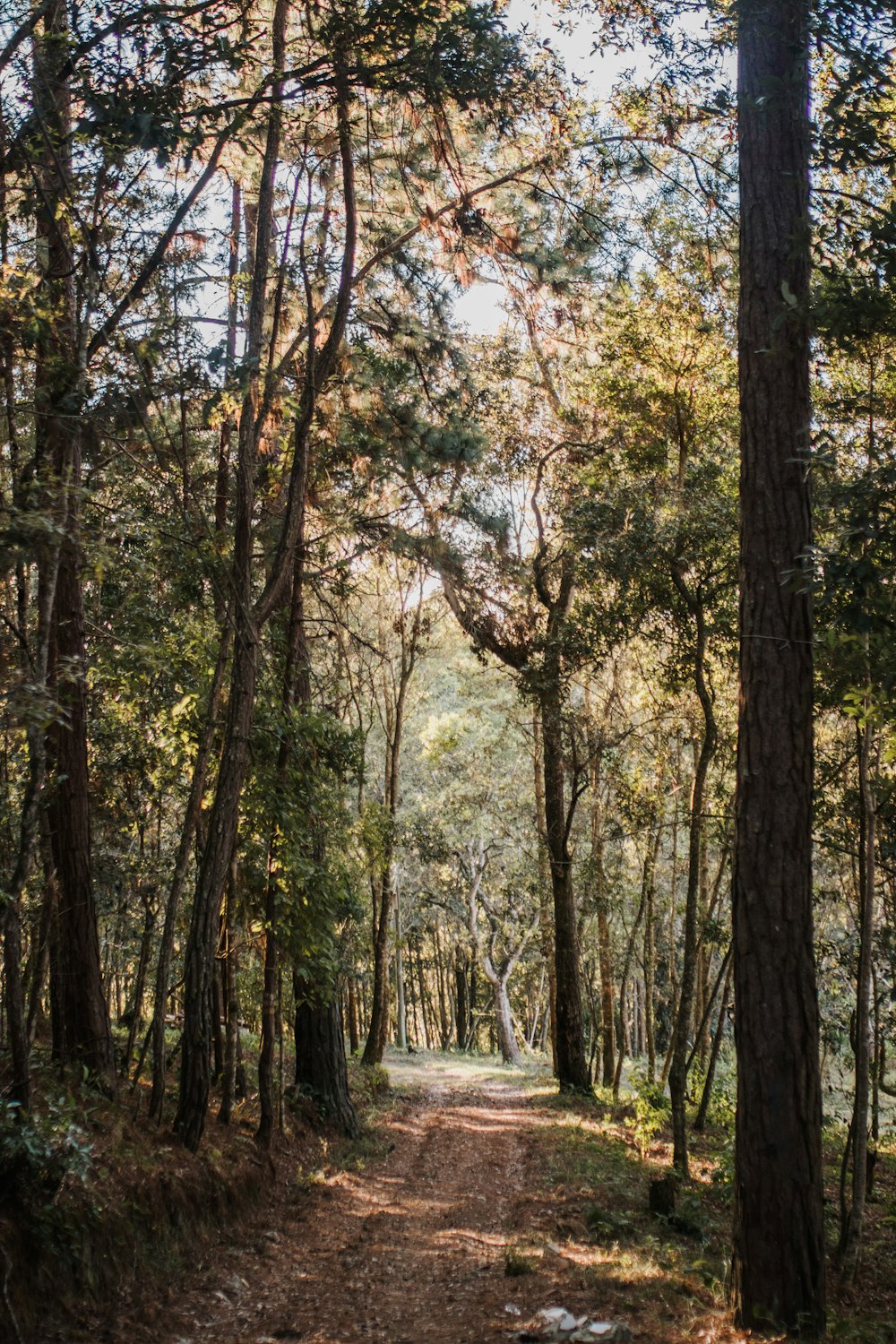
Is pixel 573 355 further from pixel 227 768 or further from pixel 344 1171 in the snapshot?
pixel 344 1171

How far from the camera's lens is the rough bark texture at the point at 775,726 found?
5.45m

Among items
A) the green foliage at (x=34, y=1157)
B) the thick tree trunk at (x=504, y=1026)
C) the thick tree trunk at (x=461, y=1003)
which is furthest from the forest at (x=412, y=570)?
the thick tree trunk at (x=461, y=1003)

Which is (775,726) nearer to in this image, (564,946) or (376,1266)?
(376,1266)

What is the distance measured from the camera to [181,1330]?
572 centimetres

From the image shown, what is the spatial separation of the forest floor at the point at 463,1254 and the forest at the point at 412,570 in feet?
0.21

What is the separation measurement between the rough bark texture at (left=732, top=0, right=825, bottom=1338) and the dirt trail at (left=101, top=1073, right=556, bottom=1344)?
1664 mm

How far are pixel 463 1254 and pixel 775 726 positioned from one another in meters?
5.08

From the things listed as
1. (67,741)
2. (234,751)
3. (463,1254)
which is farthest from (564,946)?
(67,741)

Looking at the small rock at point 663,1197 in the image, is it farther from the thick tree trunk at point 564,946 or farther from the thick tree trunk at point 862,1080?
the thick tree trunk at point 564,946

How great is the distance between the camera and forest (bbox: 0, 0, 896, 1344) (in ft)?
18.5

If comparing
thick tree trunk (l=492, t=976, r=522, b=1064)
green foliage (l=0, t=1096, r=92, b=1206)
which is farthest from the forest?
thick tree trunk (l=492, t=976, r=522, b=1064)

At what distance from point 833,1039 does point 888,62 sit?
10.4m

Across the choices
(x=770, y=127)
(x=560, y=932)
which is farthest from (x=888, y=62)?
(x=560, y=932)

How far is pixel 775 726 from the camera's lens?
5781mm
